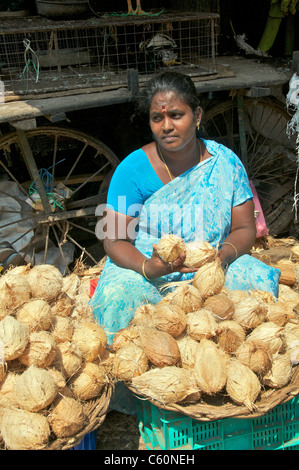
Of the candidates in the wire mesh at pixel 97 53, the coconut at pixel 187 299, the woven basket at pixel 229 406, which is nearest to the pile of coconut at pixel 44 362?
the woven basket at pixel 229 406

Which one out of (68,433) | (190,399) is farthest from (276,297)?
(68,433)

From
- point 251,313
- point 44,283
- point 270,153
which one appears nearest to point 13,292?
point 44,283

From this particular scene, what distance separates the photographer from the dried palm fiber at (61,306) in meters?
2.60

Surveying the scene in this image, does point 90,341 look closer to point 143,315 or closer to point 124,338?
point 124,338

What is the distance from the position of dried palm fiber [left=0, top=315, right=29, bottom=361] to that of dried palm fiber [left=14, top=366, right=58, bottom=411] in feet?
0.37

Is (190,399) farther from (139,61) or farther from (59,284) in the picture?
(139,61)

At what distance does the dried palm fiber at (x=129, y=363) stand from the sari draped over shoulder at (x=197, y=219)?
0.49 metres

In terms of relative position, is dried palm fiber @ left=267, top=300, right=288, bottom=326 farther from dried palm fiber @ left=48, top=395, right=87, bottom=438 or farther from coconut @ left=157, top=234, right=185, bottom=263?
dried palm fiber @ left=48, top=395, right=87, bottom=438

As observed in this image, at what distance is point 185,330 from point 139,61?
3102mm

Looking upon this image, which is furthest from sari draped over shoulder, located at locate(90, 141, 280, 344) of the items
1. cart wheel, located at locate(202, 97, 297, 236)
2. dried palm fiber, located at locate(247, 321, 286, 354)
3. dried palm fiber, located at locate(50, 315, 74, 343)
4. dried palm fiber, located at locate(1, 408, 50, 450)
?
cart wheel, located at locate(202, 97, 297, 236)

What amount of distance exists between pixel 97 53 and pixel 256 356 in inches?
126

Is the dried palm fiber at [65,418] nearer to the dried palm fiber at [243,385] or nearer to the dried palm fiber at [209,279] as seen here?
the dried palm fiber at [243,385]

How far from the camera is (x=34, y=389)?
6.75 ft

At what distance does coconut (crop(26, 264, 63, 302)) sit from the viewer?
2551 millimetres
